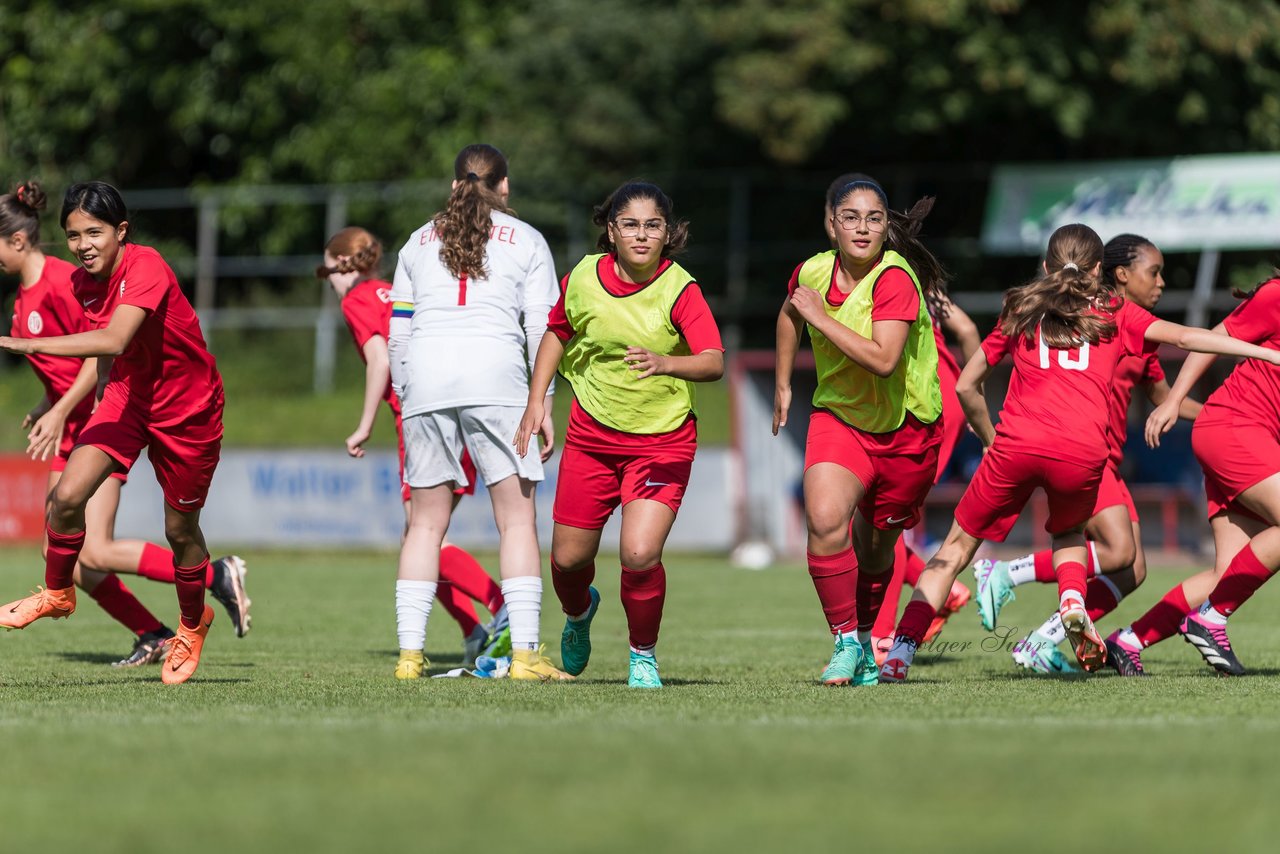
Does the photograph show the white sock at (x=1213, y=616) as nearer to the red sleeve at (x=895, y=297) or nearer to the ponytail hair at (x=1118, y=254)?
the ponytail hair at (x=1118, y=254)

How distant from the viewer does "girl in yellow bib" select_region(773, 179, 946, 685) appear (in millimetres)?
6777

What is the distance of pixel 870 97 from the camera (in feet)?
76.0

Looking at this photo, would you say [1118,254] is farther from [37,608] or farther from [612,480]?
[37,608]

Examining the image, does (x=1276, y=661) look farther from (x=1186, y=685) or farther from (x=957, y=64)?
(x=957, y=64)

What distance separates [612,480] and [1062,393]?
5.94 ft

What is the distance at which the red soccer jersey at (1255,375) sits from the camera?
24.6ft

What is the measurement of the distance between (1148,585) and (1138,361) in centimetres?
763

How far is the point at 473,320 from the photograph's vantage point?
24.3ft

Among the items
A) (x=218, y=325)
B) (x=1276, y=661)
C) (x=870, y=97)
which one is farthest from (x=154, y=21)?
(x=1276, y=661)

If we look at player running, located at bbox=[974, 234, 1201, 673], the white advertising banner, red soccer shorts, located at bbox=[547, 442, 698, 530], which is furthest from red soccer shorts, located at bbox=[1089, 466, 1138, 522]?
the white advertising banner

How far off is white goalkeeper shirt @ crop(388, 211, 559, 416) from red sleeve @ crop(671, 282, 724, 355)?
2.31ft

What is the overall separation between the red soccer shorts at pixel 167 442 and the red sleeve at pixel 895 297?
8.71ft

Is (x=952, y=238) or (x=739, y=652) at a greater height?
(x=952, y=238)

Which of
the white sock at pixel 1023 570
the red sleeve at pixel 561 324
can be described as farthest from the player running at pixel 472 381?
the white sock at pixel 1023 570
